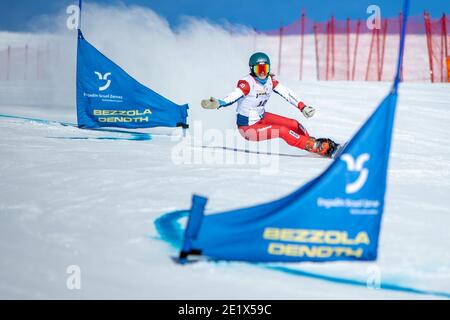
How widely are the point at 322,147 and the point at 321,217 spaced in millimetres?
4111

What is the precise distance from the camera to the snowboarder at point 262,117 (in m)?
7.42

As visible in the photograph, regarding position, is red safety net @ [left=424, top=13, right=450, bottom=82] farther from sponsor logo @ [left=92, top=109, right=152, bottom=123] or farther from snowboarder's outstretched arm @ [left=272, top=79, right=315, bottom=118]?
sponsor logo @ [left=92, top=109, right=152, bottom=123]

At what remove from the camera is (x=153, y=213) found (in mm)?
4582

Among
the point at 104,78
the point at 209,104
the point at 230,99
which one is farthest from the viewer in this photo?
the point at 104,78

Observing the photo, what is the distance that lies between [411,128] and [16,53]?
23.3m

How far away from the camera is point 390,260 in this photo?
382 cm

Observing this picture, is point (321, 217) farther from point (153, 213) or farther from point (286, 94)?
point (286, 94)

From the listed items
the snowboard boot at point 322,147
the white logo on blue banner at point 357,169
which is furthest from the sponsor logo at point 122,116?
the white logo on blue banner at point 357,169

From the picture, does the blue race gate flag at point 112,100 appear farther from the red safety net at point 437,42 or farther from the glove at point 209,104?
the red safety net at point 437,42

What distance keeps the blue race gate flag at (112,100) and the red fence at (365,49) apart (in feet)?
44.7

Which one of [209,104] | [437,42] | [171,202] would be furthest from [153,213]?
[437,42]

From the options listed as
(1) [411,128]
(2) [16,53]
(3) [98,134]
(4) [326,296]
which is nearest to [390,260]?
(4) [326,296]

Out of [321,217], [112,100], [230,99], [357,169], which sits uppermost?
[112,100]

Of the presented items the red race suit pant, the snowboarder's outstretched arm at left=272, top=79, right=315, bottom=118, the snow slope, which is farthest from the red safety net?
the red race suit pant
